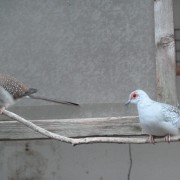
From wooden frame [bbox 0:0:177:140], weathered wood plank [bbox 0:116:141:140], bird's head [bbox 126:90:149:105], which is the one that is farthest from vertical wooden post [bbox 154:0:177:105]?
bird's head [bbox 126:90:149:105]

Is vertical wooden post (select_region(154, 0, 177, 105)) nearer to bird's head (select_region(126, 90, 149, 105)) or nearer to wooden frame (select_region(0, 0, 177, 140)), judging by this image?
wooden frame (select_region(0, 0, 177, 140))

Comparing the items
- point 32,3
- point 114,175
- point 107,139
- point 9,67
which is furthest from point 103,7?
point 114,175

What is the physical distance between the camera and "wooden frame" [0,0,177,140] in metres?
3.29

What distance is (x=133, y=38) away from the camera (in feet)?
11.3

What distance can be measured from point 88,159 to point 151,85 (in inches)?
44.8

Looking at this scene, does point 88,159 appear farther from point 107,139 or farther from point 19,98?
point 107,139

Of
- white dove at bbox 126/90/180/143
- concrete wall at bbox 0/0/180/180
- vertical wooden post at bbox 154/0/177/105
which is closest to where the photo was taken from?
white dove at bbox 126/90/180/143

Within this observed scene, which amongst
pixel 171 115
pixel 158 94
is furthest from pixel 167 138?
pixel 158 94

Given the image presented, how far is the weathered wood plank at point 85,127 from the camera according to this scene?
10.8 ft

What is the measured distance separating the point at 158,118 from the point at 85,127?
61 cm

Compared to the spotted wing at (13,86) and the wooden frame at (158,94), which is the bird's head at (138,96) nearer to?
the wooden frame at (158,94)

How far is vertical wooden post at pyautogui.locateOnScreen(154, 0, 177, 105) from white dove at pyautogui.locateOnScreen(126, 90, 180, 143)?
13.9 inches

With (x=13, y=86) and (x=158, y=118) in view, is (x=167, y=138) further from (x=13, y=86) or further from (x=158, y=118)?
(x=13, y=86)

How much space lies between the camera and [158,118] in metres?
2.84
